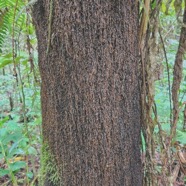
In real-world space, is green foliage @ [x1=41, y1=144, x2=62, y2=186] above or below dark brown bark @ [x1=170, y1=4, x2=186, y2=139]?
below

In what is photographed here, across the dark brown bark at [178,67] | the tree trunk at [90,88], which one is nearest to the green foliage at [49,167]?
the tree trunk at [90,88]

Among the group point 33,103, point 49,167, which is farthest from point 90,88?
point 33,103

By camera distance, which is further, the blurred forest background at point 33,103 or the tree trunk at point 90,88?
→ the blurred forest background at point 33,103

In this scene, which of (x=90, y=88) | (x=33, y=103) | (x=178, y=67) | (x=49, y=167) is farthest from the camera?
Result: (x=33, y=103)

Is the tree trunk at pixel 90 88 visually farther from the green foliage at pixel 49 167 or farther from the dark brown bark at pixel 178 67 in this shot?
the dark brown bark at pixel 178 67

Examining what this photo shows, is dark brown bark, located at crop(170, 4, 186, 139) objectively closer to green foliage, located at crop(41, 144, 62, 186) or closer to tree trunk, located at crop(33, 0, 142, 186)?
tree trunk, located at crop(33, 0, 142, 186)

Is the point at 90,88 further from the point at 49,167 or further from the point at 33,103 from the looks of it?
the point at 33,103

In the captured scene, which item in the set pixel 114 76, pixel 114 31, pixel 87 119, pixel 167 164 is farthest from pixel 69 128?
pixel 167 164

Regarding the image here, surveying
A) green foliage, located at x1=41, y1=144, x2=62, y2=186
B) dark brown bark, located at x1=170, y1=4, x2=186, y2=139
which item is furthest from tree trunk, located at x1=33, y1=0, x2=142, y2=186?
dark brown bark, located at x1=170, y1=4, x2=186, y2=139

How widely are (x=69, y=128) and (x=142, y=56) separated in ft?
1.12

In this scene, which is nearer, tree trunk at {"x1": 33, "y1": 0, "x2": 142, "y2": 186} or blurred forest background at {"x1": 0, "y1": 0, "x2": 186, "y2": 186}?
tree trunk at {"x1": 33, "y1": 0, "x2": 142, "y2": 186}

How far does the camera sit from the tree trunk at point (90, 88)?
716mm

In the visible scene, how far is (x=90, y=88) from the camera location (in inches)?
29.4

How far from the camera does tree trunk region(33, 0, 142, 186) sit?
0.72 m
